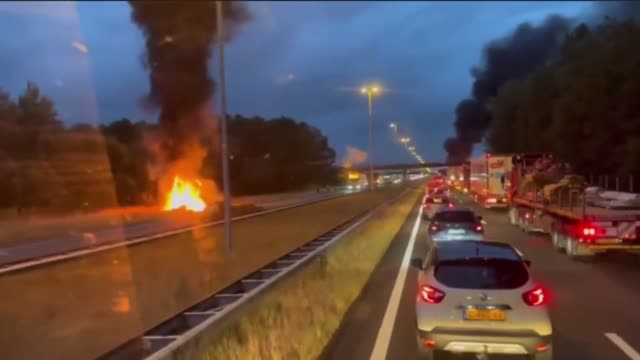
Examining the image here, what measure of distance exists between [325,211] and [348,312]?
3685cm

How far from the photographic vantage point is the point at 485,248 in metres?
11.0

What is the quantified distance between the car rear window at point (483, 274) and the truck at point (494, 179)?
38349mm

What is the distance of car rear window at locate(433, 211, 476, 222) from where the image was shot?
26641 mm

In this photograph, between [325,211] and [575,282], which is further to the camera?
→ [325,211]

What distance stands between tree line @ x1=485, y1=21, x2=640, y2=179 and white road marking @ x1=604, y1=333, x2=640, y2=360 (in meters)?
42.6

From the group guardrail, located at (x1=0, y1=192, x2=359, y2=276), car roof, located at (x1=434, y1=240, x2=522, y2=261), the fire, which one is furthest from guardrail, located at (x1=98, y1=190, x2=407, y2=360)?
the fire

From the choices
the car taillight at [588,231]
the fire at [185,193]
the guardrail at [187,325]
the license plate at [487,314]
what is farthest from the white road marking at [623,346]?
the fire at [185,193]

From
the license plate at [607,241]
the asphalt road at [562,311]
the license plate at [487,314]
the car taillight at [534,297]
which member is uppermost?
the car taillight at [534,297]

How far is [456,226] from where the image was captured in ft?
86.3

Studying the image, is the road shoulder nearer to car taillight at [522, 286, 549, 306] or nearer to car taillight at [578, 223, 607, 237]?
car taillight at [522, 286, 549, 306]

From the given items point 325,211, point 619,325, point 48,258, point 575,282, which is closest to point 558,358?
point 619,325

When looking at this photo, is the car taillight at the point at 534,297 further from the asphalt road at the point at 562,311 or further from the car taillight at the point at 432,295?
the asphalt road at the point at 562,311

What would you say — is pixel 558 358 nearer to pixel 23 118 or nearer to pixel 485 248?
pixel 485 248

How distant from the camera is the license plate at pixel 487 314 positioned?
9.98 meters
